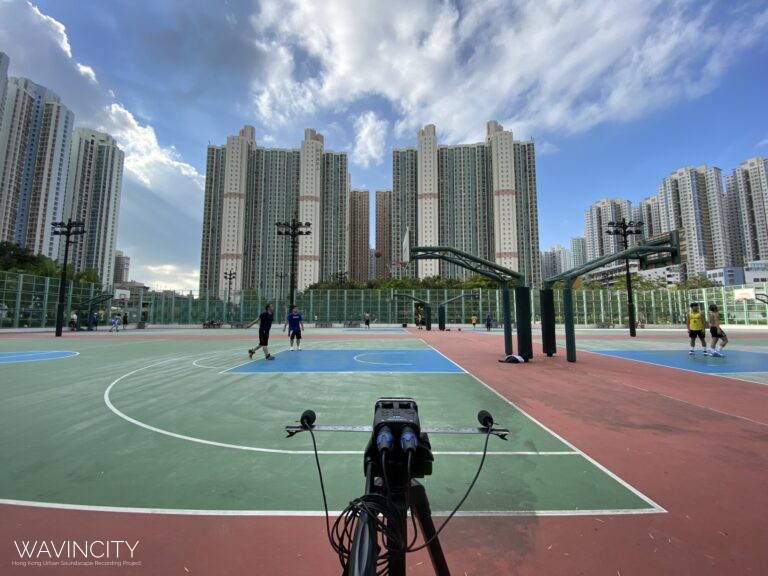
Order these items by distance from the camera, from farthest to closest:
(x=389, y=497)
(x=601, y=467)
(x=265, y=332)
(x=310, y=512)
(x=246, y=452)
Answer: (x=265, y=332), (x=246, y=452), (x=601, y=467), (x=310, y=512), (x=389, y=497)

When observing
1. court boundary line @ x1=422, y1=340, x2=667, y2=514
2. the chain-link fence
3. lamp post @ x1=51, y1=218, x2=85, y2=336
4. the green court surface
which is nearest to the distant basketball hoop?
the chain-link fence

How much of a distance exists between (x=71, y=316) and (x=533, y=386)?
39.7 m

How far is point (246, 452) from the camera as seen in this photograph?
430 cm

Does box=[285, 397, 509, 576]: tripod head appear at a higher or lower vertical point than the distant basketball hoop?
lower

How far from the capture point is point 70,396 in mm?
7004

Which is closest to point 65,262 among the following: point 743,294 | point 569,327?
point 569,327

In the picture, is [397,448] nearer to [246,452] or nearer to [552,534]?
[552,534]

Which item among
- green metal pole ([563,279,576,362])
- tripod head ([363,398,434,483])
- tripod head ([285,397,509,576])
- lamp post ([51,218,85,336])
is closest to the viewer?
tripod head ([285,397,509,576])

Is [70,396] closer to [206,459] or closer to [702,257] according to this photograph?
[206,459]

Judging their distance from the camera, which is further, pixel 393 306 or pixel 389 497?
pixel 393 306

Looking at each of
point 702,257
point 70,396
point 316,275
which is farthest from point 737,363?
point 702,257

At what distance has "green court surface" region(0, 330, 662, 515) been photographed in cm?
322

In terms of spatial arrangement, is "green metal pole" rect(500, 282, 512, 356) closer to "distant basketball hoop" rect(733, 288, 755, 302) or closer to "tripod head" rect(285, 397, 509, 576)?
"tripod head" rect(285, 397, 509, 576)

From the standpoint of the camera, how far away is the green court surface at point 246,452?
10.6ft
